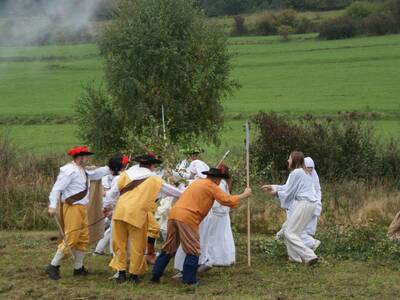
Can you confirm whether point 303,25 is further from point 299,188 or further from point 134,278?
point 134,278

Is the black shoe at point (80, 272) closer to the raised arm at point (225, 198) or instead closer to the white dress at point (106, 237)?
the white dress at point (106, 237)

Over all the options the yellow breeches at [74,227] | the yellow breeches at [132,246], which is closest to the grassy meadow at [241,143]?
the yellow breeches at [132,246]

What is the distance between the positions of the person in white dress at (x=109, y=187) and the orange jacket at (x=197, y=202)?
4.09ft

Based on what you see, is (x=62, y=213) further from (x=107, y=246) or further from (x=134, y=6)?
(x=134, y=6)

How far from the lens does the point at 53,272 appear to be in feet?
39.2

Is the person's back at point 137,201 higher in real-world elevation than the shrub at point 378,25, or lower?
lower

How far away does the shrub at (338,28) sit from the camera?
54312mm

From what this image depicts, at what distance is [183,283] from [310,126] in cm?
1241

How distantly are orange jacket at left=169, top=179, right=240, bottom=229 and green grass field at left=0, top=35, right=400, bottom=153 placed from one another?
15999mm

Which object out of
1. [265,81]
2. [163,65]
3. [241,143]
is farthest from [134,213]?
[265,81]

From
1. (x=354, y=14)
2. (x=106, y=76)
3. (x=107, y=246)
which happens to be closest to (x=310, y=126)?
(x=106, y=76)

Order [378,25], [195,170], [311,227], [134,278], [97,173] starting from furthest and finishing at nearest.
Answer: [378,25]
[195,170]
[311,227]
[97,173]
[134,278]

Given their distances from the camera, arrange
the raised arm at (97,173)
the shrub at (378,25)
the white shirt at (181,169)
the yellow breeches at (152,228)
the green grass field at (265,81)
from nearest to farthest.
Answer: the raised arm at (97,173) < the yellow breeches at (152,228) < the white shirt at (181,169) < the green grass field at (265,81) < the shrub at (378,25)

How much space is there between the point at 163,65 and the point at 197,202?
1082 centimetres
